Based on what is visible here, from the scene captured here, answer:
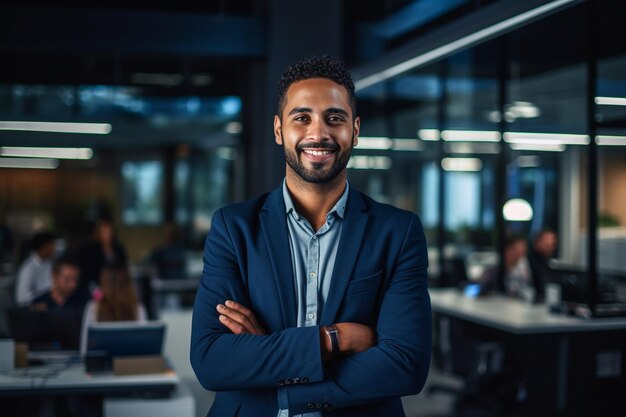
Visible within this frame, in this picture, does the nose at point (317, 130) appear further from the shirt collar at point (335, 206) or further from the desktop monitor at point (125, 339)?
the desktop monitor at point (125, 339)

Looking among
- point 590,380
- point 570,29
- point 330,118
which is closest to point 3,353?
point 330,118

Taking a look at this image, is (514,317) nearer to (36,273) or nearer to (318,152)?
(36,273)

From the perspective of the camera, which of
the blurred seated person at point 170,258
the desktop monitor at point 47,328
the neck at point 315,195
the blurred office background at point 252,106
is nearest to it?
the neck at point 315,195

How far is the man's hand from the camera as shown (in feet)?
6.36

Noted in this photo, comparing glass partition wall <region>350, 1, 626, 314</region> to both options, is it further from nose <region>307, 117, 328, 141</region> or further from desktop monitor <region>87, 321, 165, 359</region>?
nose <region>307, 117, 328, 141</region>

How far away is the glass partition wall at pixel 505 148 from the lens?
10.4 metres

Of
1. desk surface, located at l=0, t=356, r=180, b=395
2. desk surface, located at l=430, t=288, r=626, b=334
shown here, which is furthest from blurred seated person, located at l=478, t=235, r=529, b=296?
desk surface, located at l=0, t=356, r=180, b=395

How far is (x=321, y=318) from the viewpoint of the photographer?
1930mm

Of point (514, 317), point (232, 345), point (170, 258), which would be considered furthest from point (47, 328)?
point (170, 258)

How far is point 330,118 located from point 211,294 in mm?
549

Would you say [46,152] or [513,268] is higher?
[46,152]

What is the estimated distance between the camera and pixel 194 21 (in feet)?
26.0

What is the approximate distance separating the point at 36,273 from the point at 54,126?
240cm

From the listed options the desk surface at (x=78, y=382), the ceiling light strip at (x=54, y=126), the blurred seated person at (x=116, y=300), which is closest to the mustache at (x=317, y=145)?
the desk surface at (x=78, y=382)
